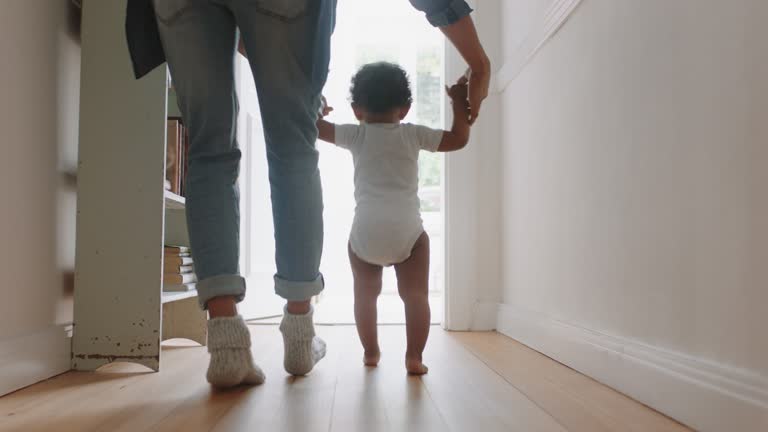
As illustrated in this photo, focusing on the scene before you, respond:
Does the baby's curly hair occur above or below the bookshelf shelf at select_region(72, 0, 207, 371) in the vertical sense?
above

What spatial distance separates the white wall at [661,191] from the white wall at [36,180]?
3.93 ft

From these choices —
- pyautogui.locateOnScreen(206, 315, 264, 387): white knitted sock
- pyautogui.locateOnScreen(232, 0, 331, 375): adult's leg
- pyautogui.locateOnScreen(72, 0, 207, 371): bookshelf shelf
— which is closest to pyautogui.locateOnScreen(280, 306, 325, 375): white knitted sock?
pyautogui.locateOnScreen(232, 0, 331, 375): adult's leg

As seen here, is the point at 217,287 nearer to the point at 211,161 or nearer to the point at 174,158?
the point at 211,161

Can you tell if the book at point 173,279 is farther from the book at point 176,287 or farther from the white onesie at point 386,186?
the white onesie at point 386,186

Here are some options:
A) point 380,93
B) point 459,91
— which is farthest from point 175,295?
point 459,91

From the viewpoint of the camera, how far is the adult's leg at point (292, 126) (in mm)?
A: 1188

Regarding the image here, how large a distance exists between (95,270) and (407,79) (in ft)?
2.85

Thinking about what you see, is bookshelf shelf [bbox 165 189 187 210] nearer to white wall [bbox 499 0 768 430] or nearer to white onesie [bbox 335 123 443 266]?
white onesie [bbox 335 123 443 266]

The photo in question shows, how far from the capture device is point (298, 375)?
4.67ft

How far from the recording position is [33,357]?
1.40 meters

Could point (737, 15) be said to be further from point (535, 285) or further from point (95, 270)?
point (95, 270)

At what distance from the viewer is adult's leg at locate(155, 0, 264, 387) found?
1.20m

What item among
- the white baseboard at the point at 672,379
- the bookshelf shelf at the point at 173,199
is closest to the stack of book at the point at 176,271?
the bookshelf shelf at the point at 173,199

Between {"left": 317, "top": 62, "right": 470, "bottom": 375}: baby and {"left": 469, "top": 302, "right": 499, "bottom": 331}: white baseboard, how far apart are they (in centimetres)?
92
